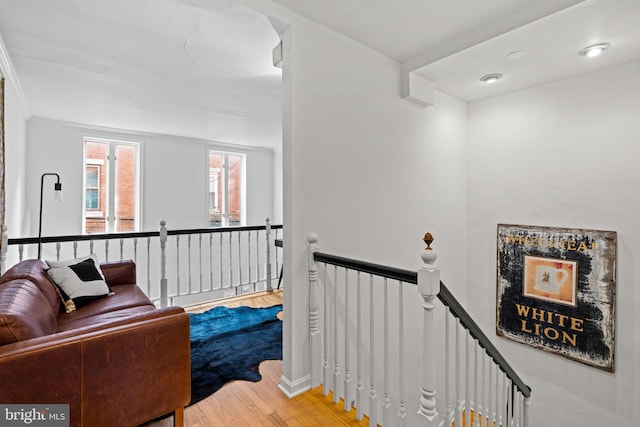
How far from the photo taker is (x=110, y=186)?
17.0 ft

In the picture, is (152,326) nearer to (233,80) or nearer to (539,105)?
(233,80)

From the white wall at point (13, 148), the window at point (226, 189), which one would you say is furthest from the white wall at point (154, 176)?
the white wall at point (13, 148)

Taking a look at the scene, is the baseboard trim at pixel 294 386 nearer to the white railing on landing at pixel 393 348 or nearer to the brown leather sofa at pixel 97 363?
the white railing on landing at pixel 393 348

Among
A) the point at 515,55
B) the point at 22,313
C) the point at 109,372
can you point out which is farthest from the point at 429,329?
the point at 515,55

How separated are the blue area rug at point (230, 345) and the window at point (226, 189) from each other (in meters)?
2.97

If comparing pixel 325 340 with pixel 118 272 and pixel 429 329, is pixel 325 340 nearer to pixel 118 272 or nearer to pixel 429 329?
pixel 429 329

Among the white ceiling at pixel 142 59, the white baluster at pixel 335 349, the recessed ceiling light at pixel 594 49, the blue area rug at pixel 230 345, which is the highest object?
the white ceiling at pixel 142 59

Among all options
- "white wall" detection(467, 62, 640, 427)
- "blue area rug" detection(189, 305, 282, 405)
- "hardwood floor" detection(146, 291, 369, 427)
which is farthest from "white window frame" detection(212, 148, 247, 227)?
"white wall" detection(467, 62, 640, 427)

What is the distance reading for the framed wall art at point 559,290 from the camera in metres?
2.76

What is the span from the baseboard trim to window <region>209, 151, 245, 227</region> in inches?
181

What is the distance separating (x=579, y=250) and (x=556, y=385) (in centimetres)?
131

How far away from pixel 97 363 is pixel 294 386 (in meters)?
1.18

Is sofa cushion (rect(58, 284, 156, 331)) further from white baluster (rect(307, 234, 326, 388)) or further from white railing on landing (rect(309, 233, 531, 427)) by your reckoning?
white railing on landing (rect(309, 233, 531, 427))

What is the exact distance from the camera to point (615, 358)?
2.70 meters
